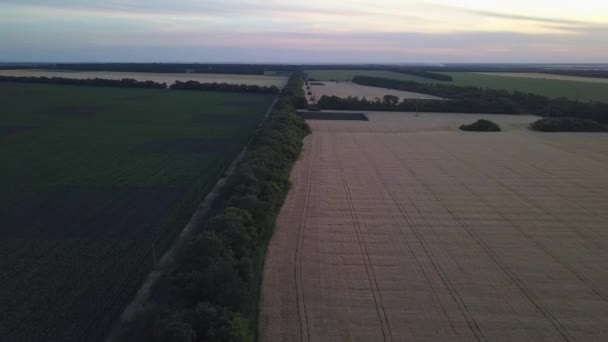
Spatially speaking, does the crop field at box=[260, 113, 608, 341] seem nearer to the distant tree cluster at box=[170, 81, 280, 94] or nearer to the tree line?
the distant tree cluster at box=[170, 81, 280, 94]

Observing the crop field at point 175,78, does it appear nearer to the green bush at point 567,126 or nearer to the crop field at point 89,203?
the crop field at point 89,203

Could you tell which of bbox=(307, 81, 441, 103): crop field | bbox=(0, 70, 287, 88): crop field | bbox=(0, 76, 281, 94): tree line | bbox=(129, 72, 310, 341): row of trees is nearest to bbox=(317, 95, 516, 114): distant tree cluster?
bbox=(307, 81, 441, 103): crop field

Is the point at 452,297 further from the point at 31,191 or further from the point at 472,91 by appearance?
the point at 472,91

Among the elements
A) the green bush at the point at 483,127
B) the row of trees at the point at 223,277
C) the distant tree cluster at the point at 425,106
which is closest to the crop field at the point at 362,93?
the distant tree cluster at the point at 425,106

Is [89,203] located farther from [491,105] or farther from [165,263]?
[491,105]

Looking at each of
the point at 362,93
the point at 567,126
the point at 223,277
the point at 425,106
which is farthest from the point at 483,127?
the point at 223,277

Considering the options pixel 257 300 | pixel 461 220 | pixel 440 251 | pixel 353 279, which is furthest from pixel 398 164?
pixel 257 300

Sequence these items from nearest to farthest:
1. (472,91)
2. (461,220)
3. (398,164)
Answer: (461,220), (398,164), (472,91)
